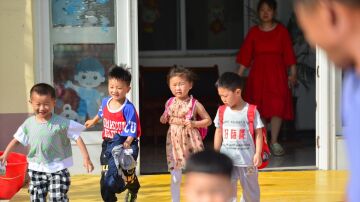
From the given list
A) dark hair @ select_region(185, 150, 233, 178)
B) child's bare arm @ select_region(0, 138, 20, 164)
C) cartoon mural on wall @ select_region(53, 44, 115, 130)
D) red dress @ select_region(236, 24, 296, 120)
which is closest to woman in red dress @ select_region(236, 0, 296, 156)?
red dress @ select_region(236, 24, 296, 120)

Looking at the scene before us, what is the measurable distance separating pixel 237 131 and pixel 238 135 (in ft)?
0.11

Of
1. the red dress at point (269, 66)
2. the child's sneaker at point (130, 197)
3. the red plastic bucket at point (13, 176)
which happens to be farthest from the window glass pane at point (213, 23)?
the child's sneaker at point (130, 197)

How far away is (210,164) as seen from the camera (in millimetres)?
3256

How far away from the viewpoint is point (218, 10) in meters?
13.5

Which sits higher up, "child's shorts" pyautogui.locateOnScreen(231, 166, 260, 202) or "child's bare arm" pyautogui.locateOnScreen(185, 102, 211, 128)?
"child's bare arm" pyautogui.locateOnScreen(185, 102, 211, 128)

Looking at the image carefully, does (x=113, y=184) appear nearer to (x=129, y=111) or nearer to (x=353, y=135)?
(x=129, y=111)

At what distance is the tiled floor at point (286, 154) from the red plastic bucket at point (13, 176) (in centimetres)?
161

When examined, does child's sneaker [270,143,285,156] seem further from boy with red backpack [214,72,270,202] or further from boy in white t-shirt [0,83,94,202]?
boy in white t-shirt [0,83,94,202]

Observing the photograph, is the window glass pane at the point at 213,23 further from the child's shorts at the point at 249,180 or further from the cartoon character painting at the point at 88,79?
the child's shorts at the point at 249,180

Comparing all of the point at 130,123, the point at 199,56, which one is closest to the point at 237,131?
the point at 130,123

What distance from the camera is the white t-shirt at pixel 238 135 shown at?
673 cm

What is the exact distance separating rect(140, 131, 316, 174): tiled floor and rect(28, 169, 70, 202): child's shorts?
9.52 ft

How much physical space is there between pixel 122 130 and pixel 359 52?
5132mm

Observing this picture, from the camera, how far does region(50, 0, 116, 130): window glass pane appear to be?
28.9 ft
